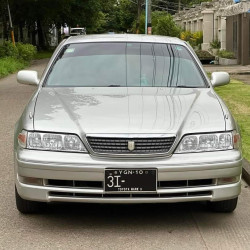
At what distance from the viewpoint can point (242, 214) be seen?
5.35 meters

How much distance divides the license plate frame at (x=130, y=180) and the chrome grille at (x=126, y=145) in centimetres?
15

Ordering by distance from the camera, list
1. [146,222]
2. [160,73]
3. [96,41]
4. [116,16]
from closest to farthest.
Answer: [146,222], [160,73], [96,41], [116,16]

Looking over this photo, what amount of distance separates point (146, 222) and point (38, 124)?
1.29 m

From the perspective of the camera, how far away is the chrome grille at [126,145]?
14.8 ft

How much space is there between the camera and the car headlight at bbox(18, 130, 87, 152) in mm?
4559

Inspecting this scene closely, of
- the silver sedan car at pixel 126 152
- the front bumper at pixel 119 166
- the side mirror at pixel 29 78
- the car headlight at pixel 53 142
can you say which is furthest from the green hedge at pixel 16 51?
the front bumper at pixel 119 166

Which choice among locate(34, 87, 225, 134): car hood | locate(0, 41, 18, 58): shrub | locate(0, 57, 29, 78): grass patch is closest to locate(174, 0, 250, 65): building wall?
locate(0, 57, 29, 78): grass patch

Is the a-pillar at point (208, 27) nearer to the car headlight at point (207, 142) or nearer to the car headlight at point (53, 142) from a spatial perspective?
the car headlight at point (207, 142)

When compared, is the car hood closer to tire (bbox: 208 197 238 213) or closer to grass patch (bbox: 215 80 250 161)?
tire (bbox: 208 197 238 213)

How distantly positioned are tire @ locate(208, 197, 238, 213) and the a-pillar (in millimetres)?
36540

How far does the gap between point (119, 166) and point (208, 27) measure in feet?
125

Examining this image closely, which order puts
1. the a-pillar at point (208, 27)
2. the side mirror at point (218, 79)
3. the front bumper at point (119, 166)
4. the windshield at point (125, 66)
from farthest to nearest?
the a-pillar at point (208, 27)
the side mirror at point (218, 79)
the windshield at point (125, 66)
the front bumper at point (119, 166)

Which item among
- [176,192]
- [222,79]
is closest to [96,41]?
[222,79]

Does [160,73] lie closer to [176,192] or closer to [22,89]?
[176,192]
